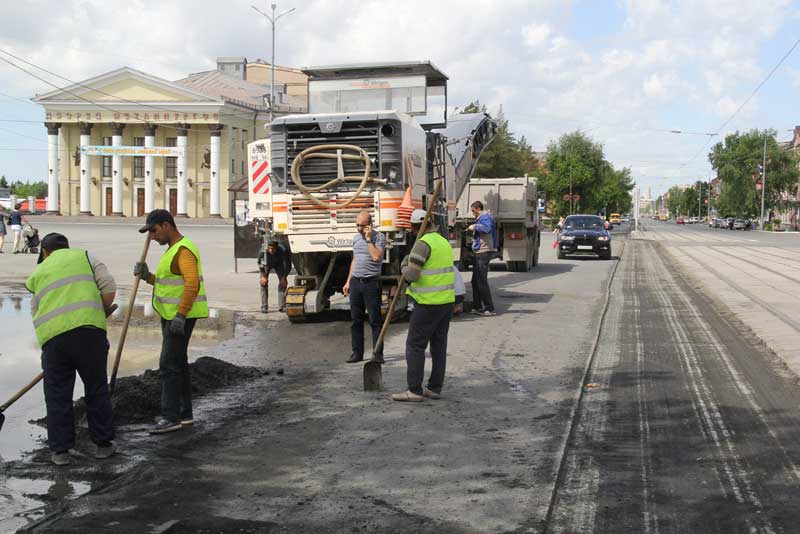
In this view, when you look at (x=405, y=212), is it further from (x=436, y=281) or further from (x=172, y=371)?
(x=172, y=371)

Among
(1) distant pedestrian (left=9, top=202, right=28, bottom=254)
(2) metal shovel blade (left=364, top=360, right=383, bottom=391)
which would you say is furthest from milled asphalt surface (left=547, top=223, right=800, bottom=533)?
(1) distant pedestrian (left=9, top=202, right=28, bottom=254)

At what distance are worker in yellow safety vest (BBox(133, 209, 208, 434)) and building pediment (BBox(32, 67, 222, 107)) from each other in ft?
236

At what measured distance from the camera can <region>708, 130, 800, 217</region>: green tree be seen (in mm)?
118938

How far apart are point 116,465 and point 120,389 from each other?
6.31ft

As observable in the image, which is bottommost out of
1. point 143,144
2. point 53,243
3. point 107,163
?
point 53,243

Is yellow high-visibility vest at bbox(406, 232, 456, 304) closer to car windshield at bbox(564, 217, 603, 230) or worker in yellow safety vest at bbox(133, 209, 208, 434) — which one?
worker in yellow safety vest at bbox(133, 209, 208, 434)

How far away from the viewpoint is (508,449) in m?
6.51

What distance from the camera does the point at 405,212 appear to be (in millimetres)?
12859

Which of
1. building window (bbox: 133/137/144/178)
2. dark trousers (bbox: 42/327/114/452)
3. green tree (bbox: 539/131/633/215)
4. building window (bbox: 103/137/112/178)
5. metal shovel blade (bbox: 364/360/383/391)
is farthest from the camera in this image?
building window (bbox: 103/137/112/178)

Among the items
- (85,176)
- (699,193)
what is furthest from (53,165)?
(699,193)

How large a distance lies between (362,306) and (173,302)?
147 inches

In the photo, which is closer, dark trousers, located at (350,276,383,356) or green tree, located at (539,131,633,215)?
dark trousers, located at (350,276,383,356)

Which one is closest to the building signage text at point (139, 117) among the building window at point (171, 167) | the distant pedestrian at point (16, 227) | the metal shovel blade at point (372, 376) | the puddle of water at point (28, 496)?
the building window at point (171, 167)

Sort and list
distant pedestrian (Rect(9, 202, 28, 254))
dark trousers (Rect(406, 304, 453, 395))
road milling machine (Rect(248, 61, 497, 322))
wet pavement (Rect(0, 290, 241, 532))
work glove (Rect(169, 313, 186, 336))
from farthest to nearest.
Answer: distant pedestrian (Rect(9, 202, 28, 254)), road milling machine (Rect(248, 61, 497, 322)), dark trousers (Rect(406, 304, 453, 395)), work glove (Rect(169, 313, 186, 336)), wet pavement (Rect(0, 290, 241, 532))
